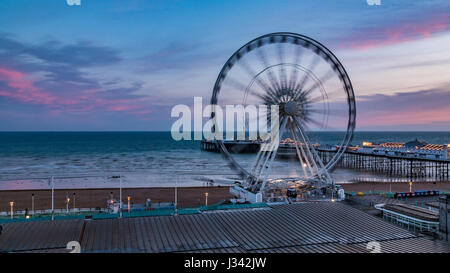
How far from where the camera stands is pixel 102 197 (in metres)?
39.6

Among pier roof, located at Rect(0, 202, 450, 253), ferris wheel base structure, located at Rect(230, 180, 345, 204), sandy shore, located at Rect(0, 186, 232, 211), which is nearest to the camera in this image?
pier roof, located at Rect(0, 202, 450, 253)

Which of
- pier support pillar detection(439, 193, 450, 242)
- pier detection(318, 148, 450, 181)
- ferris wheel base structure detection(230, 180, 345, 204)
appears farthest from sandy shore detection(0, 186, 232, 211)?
pier detection(318, 148, 450, 181)

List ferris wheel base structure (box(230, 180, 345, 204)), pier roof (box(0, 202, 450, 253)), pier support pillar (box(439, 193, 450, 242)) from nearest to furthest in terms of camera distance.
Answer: pier roof (box(0, 202, 450, 253)) < pier support pillar (box(439, 193, 450, 242)) < ferris wheel base structure (box(230, 180, 345, 204))

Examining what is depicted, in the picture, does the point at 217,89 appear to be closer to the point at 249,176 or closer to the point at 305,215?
the point at 249,176

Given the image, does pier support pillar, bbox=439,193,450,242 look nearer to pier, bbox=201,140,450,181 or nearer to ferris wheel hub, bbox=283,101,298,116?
ferris wheel hub, bbox=283,101,298,116

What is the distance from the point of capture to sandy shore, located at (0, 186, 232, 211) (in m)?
34.9

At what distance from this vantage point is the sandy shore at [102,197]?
3488cm

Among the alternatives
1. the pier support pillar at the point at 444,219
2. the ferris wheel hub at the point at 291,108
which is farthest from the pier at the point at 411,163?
the pier support pillar at the point at 444,219

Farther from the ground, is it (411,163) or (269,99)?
(269,99)

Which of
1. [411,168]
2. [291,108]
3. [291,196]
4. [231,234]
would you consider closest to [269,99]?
[291,108]

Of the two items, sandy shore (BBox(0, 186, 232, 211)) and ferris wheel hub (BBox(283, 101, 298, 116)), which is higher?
ferris wheel hub (BBox(283, 101, 298, 116))

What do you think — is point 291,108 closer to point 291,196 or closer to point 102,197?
point 291,196
